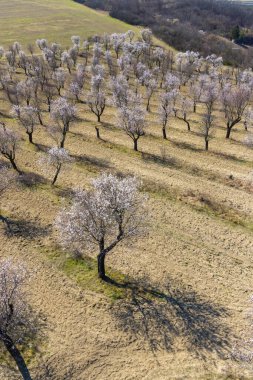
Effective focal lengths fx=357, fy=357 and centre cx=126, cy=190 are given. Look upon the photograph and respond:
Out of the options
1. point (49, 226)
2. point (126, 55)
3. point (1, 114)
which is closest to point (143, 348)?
point (49, 226)

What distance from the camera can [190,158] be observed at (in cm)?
7100

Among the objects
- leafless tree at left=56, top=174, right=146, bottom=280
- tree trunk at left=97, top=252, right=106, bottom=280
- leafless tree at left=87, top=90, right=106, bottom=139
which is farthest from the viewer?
leafless tree at left=87, top=90, right=106, bottom=139

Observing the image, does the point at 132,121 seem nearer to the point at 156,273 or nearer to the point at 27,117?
the point at 27,117

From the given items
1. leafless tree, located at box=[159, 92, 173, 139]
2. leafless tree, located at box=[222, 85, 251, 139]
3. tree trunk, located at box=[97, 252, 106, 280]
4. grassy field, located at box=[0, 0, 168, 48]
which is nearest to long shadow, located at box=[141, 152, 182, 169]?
leafless tree, located at box=[159, 92, 173, 139]

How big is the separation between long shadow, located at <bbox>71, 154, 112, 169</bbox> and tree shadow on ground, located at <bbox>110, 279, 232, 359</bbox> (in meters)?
29.9

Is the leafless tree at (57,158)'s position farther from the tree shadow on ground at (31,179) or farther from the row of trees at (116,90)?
the tree shadow on ground at (31,179)

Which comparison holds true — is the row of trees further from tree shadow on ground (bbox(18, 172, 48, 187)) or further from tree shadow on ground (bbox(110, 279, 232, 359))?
tree shadow on ground (bbox(110, 279, 232, 359))

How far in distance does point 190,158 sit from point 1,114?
46991mm

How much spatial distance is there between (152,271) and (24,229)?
737 inches

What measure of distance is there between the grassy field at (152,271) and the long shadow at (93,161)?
0.30 meters

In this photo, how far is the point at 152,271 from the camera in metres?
43.1

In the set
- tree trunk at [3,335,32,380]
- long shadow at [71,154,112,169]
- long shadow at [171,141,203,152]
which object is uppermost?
long shadow at [171,141,203,152]

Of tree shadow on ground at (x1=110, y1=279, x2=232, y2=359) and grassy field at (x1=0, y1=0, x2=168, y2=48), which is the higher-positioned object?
grassy field at (x1=0, y1=0, x2=168, y2=48)

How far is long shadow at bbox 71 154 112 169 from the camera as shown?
218 ft
